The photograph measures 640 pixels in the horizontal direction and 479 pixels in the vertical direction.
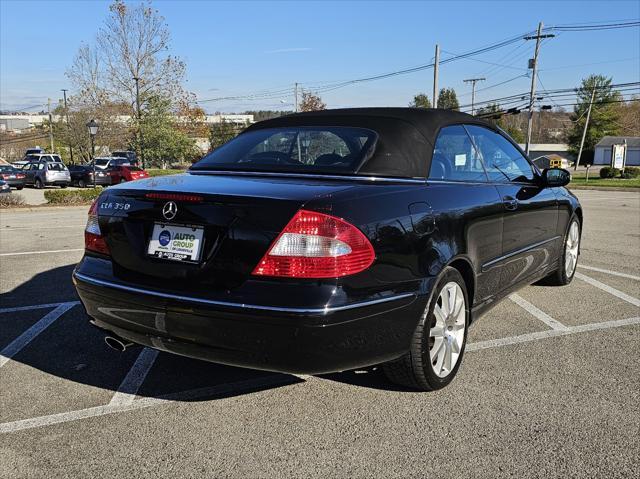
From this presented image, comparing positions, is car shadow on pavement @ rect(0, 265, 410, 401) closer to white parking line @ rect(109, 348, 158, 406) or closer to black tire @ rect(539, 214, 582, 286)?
white parking line @ rect(109, 348, 158, 406)

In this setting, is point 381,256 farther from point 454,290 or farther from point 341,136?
point 341,136

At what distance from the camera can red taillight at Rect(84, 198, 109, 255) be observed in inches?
119

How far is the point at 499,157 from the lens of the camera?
14.0ft

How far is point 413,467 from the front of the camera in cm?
243

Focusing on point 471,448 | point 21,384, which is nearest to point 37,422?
point 21,384

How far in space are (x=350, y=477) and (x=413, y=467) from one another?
288 mm

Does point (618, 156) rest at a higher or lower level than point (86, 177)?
higher

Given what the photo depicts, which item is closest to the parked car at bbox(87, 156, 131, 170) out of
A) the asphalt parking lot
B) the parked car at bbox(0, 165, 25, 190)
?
the parked car at bbox(0, 165, 25, 190)

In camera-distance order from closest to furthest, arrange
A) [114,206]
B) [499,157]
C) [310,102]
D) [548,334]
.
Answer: [114,206], [548,334], [499,157], [310,102]

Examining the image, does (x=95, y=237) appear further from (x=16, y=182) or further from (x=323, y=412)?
(x=16, y=182)

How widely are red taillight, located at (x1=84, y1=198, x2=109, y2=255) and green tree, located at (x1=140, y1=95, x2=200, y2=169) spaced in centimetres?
3581

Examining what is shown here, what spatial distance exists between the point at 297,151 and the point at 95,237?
4.35ft

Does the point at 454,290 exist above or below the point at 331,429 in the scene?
above

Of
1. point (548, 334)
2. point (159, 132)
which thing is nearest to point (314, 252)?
point (548, 334)
